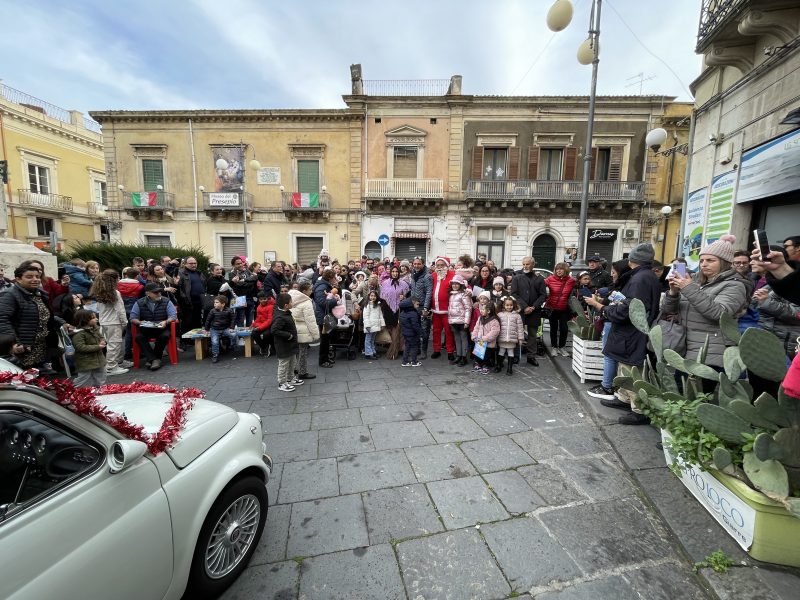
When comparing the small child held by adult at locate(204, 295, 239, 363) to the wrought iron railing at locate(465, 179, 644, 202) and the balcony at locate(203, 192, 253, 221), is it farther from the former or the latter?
the wrought iron railing at locate(465, 179, 644, 202)

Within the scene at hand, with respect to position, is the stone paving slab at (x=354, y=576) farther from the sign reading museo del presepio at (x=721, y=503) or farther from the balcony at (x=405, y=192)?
the balcony at (x=405, y=192)

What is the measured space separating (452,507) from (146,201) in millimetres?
22608

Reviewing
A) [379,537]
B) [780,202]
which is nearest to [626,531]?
[379,537]

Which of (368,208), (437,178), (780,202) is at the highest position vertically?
(437,178)

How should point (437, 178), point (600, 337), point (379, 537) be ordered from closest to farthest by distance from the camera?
1. point (379, 537)
2. point (600, 337)
3. point (437, 178)

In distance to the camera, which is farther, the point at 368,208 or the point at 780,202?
the point at 368,208

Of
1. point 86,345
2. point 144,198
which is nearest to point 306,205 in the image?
point 144,198

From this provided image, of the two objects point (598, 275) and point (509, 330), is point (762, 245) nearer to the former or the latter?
point (598, 275)

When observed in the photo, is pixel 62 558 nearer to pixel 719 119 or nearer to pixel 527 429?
pixel 527 429

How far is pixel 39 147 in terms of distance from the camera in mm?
22531

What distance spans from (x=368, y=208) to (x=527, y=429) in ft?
55.2

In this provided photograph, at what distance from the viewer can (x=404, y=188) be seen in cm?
1866

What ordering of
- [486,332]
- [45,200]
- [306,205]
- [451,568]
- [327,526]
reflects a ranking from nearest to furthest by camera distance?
[451,568]
[327,526]
[486,332]
[306,205]
[45,200]

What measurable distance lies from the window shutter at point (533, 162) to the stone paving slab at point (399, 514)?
18.9 metres
